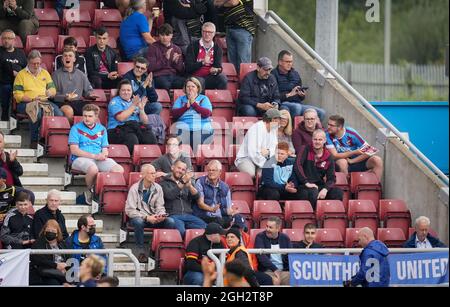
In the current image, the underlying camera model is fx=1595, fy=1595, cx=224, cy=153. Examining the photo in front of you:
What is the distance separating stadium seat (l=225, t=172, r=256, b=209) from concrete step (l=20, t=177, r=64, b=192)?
1909 millimetres

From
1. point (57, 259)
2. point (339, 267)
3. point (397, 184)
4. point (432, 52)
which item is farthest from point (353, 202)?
point (432, 52)

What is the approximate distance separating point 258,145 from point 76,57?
8.20ft

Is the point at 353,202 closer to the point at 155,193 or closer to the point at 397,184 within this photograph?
the point at 397,184

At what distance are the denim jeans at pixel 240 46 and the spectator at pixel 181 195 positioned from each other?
3.32 m

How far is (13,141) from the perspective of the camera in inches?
727

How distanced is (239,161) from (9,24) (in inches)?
139

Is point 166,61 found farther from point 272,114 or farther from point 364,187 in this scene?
point 364,187

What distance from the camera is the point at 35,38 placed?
19375mm

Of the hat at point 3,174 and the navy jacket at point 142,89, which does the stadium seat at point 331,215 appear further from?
the hat at point 3,174

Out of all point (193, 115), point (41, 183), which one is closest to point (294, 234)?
point (193, 115)

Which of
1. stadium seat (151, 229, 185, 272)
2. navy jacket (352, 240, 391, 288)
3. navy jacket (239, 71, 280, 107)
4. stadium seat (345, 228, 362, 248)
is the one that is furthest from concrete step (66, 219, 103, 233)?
navy jacket (352, 240, 391, 288)

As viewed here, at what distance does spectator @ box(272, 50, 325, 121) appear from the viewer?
19.6 meters

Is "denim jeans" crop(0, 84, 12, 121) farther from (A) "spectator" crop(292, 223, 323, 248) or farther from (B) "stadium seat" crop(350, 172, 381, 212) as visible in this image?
(B) "stadium seat" crop(350, 172, 381, 212)
